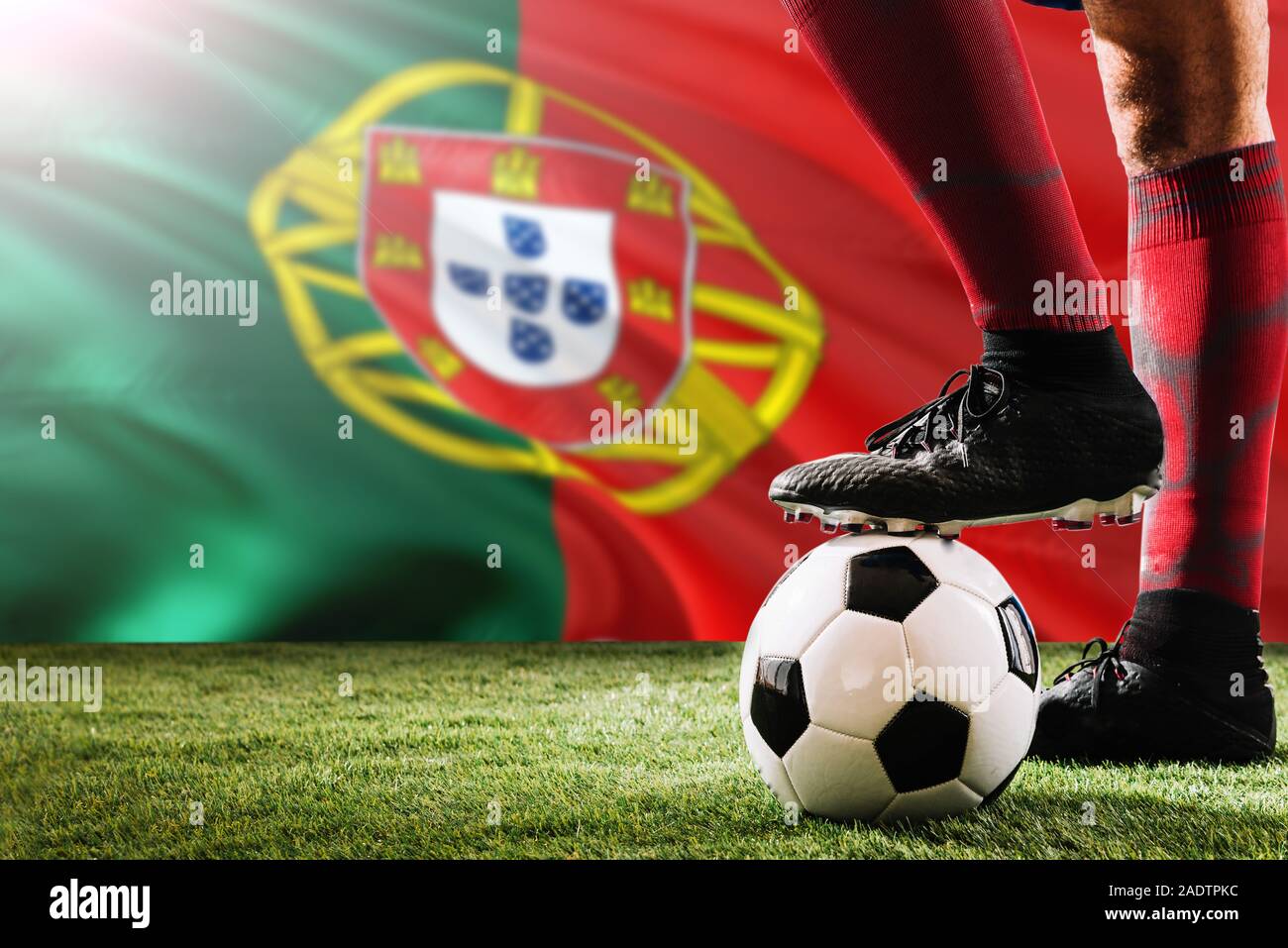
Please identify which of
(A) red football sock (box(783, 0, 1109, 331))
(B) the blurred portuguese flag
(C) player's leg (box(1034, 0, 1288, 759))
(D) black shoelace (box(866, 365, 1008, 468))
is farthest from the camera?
(B) the blurred portuguese flag

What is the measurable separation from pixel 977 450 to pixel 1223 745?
647 millimetres

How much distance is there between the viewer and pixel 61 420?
280 centimetres

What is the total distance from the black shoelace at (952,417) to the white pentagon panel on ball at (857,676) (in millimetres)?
199

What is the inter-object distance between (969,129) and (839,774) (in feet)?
2.20

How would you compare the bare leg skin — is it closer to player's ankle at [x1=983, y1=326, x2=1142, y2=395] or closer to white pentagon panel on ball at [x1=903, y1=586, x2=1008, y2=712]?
player's ankle at [x1=983, y1=326, x2=1142, y2=395]

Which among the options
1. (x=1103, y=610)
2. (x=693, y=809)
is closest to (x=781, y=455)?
(x=1103, y=610)

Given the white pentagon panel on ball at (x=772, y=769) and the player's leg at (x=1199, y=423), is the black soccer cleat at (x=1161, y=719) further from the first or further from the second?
the white pentagon panel on ball at (x=772, y=769)

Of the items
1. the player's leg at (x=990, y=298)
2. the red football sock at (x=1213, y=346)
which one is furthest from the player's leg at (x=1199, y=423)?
the player's leg at (x=990, y=298)

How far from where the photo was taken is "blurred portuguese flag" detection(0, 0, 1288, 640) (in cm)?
280

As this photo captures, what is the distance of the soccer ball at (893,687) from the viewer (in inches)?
45.1

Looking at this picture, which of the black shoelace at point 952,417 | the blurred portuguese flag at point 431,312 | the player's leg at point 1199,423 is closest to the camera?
the black shoelace at point 952,417

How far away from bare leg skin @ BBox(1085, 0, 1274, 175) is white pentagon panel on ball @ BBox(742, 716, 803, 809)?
87cm

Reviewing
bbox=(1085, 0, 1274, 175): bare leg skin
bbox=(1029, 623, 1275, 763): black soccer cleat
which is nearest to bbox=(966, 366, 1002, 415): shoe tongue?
bbox=(1085, 0, 1274, 175): bare leg skin

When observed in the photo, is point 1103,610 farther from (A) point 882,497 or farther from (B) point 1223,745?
(A) point 882,497
